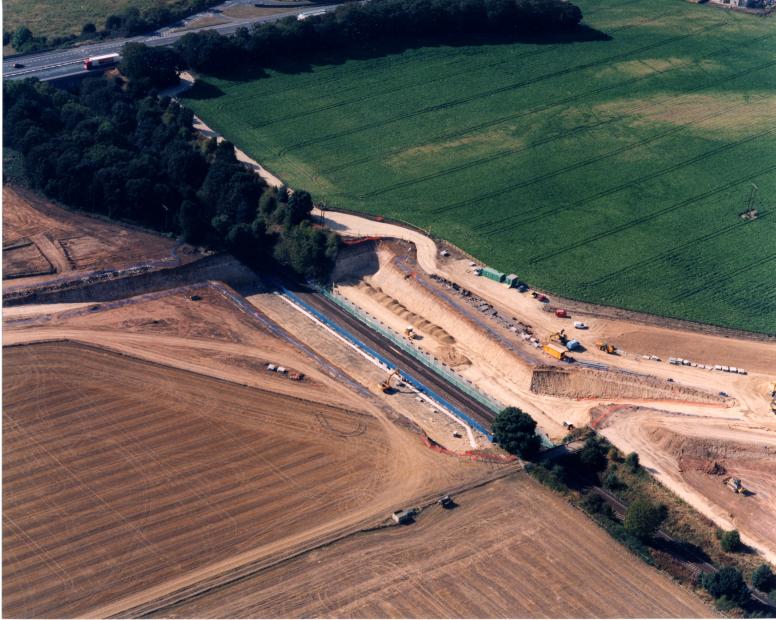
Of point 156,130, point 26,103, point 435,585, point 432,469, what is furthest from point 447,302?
point 26,103

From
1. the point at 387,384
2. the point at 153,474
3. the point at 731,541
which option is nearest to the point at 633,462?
the point at 731,541

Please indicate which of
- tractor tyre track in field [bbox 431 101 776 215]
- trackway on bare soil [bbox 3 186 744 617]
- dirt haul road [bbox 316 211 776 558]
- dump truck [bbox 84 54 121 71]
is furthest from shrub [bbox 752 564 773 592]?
dump truck [bbox 84 54 121 71]

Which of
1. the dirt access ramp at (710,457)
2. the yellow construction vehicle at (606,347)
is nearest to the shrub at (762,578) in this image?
the dirt access ramp at (710,457)

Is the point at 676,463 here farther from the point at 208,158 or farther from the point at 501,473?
the point at 208,158

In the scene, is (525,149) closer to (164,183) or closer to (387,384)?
(164,183)

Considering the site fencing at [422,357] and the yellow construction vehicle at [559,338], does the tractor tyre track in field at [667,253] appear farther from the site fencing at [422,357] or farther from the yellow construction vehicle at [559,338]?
the site fencing at [422,357]

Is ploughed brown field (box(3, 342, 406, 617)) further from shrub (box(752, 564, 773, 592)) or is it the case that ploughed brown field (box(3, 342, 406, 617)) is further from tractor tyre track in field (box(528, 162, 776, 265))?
tractor tyre track in field (box(528, 162, 776, 265))

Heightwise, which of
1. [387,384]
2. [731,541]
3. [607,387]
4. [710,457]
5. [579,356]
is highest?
[579,356]
